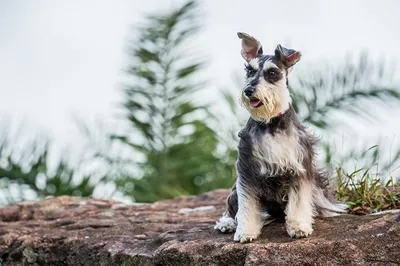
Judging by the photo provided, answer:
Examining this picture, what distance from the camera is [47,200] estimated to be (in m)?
9.37

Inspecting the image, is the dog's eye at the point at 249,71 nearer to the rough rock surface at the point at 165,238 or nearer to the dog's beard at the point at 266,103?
the dog's beard at the point at 266,103

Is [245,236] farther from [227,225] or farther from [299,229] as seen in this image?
[227,225]

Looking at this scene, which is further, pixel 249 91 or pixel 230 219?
pixel 230 219

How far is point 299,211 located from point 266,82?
1.02 meters

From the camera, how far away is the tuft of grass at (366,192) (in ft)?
21.3

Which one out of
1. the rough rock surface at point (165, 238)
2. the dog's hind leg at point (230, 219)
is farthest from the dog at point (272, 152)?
the dog's hind leg at point (230, 219)

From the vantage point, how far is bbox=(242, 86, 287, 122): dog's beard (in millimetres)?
5352

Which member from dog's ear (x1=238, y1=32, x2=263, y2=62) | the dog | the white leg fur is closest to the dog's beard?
the dog

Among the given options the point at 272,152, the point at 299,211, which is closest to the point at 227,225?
the point at 299,211

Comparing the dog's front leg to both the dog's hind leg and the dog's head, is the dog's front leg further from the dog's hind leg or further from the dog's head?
the dog's head

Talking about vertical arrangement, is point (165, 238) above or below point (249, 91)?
below

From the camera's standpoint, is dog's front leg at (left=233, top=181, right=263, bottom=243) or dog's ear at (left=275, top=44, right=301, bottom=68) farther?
dog's front leg at (left=233, top=181, right=263, bottom=243)

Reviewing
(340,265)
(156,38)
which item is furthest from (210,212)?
(156,38)

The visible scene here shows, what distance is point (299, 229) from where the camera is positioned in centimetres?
561
